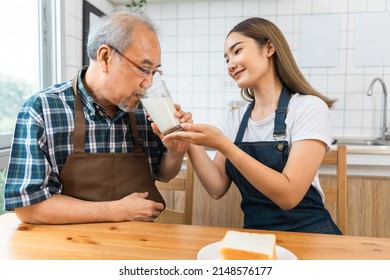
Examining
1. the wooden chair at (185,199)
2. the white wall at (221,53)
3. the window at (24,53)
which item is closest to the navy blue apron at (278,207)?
the wooden chair at (185,199)

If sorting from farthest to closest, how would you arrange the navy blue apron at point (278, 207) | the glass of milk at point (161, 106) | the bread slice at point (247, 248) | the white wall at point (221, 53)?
the white wall at point (221, 53)
the navy blue apron at point (278, 207)
the glass of milk at point (161, 106)
the bread slice at point (247, 248)

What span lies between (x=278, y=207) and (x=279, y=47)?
23.8 inches

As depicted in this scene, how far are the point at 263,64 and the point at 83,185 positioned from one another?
795mm

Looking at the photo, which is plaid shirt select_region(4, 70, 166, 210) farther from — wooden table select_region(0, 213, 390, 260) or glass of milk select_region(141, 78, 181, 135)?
glass of milk select_region(141, 78, 181, 135)

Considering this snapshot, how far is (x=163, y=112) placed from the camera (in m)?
0.99

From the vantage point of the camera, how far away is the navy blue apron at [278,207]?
127 centimetres

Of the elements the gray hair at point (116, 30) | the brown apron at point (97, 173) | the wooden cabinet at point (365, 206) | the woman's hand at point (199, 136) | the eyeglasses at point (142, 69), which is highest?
the gray hair at point (116, 30)

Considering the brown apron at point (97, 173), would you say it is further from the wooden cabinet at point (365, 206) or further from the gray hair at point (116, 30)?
the wooden cabinet at point (365, 206)

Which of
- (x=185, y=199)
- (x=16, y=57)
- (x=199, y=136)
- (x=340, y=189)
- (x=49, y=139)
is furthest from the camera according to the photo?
(x=16, y=57)

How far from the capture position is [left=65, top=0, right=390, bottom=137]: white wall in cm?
275

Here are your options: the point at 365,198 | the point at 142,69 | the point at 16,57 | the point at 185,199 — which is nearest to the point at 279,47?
the point at 142,69

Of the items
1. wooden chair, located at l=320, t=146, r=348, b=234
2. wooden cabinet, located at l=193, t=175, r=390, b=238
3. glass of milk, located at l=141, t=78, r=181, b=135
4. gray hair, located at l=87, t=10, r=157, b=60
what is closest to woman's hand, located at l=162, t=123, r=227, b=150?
glass of milk, located at l=141, t=78, r=181, b=135

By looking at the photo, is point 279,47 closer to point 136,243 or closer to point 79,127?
point 79,127
